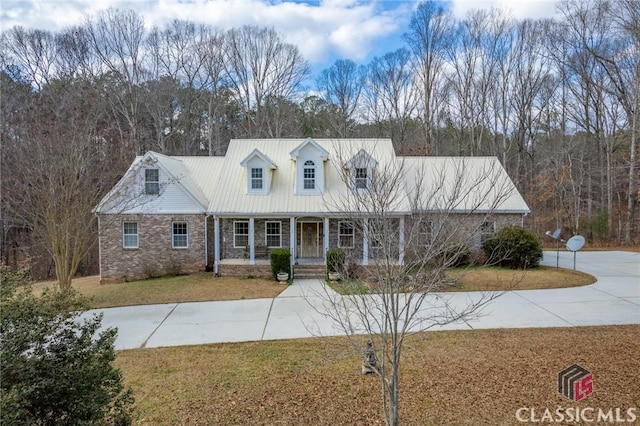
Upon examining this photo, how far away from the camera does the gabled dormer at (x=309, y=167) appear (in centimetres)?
1614

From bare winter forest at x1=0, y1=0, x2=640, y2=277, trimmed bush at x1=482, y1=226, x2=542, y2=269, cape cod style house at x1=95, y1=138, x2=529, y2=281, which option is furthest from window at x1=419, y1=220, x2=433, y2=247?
bare winter forest at x1=0, y1=0, x2=640, y2=277

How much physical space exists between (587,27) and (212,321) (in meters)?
31.4

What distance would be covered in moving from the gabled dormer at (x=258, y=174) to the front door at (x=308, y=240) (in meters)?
2.58

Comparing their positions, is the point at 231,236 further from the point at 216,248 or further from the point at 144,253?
the point at 144,253

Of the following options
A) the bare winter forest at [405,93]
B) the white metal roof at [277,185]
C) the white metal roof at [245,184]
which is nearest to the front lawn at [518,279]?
the white metal roof at [245,184]

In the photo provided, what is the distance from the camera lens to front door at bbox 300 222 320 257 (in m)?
16.8

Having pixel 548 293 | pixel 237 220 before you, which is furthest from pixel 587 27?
pixel 237 220

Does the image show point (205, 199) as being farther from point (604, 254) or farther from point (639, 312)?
point (604, 254)

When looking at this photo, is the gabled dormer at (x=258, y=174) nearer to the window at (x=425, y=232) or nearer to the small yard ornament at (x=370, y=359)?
the small yard ornament at (x=370, y=359)

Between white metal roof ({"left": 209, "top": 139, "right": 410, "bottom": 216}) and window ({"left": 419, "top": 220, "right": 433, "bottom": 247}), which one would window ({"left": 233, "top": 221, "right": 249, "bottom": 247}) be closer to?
white metal roof ({"left": 209, "top": 139, "right": 410, "bottom": 216})

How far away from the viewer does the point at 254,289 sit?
12594 millimetres

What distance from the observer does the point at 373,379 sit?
19.2 feet

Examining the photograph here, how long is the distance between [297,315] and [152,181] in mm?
9829

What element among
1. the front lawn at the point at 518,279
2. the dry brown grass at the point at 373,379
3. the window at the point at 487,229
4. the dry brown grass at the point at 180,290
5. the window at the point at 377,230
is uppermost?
the window at the point at 377,230
